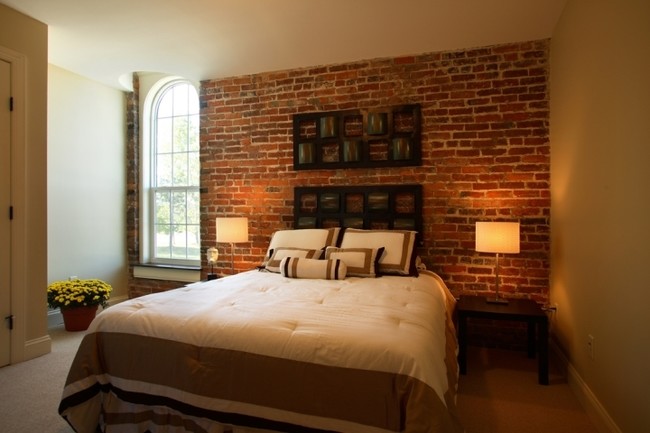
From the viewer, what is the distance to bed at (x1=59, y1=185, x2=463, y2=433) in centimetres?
139

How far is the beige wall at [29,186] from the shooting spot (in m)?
2.86

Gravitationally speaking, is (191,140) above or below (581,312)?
above

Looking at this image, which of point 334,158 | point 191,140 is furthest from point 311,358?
point 191,140

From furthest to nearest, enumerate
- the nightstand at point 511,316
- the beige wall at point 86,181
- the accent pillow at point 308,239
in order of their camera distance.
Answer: the beige wall at point 86,181 → the accent pillow at point 308,239 → the nightstand at point 511,316

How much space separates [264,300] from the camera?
2150 mm

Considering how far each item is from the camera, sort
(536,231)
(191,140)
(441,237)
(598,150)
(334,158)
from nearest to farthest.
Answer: (598,150)
(536,231)
(441,237)
(334,158)
(191,140)

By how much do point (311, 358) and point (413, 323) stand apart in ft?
1.76

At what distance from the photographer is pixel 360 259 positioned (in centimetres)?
297

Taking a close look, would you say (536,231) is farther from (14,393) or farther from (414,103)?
(14,393)

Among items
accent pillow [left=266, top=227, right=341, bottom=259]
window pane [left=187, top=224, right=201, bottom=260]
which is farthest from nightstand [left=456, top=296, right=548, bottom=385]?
window pane [left=187, top=224, right=201, bottom=260]

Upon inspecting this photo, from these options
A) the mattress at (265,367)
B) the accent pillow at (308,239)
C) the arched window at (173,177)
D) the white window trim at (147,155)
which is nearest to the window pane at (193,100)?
the arched window at (173,177)

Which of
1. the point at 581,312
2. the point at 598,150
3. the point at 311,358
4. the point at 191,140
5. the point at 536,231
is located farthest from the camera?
the point at 191,140

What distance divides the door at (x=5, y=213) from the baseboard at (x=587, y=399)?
400 centimetres

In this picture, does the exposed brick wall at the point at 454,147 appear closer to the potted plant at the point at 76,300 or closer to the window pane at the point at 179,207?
the window pane at the point at 179,207
